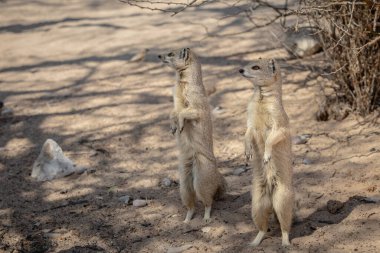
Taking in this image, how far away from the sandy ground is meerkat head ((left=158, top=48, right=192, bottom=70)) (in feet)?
3.85

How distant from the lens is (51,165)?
551 centimetres

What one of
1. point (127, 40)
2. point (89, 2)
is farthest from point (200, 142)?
point (89, 2)

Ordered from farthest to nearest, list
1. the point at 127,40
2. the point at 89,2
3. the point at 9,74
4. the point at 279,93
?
the point at 89,2 → the point at 127,40 → the point at 9,74 → the point at 279,93

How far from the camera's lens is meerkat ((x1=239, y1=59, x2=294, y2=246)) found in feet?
12.7

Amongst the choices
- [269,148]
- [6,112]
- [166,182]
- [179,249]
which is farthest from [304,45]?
[179,249]

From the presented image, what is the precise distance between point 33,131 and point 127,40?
141 inches

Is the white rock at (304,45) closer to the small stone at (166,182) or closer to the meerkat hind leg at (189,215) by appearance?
the small stone at (166,182)

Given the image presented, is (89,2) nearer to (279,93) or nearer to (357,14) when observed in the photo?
(357,14)

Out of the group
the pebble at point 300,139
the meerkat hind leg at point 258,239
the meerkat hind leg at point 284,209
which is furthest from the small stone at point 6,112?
the meerkat hind leg at point 284,209

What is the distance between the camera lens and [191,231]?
14.2ft

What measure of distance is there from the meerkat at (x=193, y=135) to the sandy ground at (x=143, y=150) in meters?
0.21

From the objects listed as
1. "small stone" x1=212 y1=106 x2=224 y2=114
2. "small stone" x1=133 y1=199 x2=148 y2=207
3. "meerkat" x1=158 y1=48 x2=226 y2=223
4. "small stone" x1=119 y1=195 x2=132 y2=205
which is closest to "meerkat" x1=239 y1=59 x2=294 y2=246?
"meerkat" x1=158 y1=48 x2=226 y2=223

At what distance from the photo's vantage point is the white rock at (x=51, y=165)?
18.0ft

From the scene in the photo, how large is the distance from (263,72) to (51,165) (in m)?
2.56
